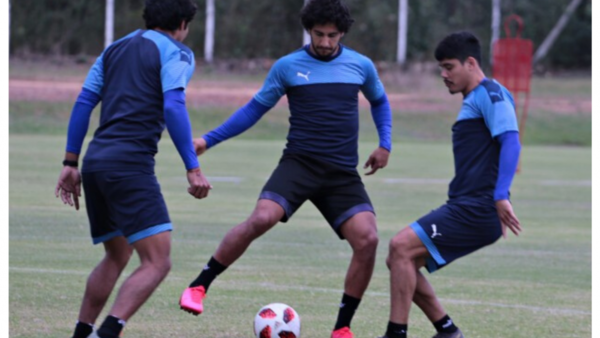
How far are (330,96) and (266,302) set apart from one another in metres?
2.08

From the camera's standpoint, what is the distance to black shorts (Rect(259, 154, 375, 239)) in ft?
23.9

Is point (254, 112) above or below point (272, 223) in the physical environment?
above

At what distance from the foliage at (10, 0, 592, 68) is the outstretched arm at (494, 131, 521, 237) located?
3966 centimetres

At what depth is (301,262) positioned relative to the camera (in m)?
11.2

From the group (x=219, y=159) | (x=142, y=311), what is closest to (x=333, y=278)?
(x=142, y=311)

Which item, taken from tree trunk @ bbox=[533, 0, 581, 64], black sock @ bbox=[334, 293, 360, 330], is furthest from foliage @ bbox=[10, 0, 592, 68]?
black sock @ bbox=[334, 293, 360, 330]

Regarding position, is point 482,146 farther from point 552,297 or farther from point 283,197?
→ point 552,297

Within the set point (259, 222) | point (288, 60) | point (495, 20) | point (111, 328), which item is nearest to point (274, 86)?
point (288, 60)

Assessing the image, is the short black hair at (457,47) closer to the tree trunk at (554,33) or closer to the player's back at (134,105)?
the player's back at (134,105)

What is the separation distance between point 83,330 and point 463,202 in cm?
241

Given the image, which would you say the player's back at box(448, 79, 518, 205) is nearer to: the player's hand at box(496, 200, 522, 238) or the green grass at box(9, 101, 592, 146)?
the player's hand at box(496, 200, 522, 238)

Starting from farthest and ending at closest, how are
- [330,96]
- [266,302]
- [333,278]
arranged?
[333,278]
[266,302]
[330,96]

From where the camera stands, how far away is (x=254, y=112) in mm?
7688

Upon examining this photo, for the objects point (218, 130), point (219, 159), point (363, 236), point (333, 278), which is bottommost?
point (219, 159)
